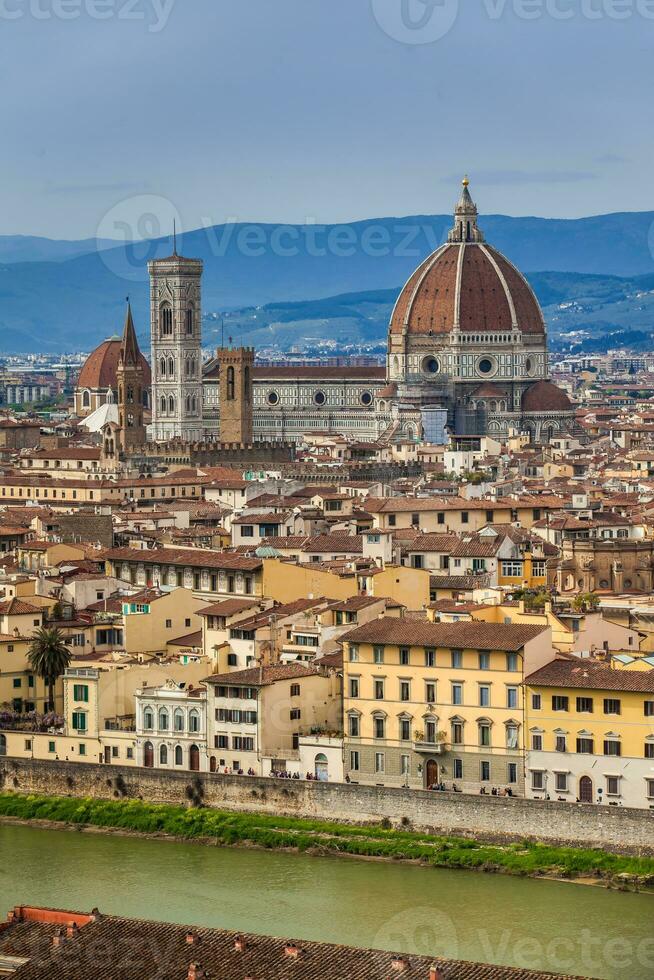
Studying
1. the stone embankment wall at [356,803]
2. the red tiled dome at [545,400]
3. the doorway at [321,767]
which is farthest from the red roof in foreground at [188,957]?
the red tiled dome at [545,400]

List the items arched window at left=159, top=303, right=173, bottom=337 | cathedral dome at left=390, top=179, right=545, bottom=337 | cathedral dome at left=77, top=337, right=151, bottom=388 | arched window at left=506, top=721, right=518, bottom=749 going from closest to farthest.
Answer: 1. arched window at left=506, top=721, right=518, bottom=749
2. arched window at left=159, top=303, right=173, bottom=337
3. cathedral dome at left=390, top=179, right=545, bottom=337
4. cathedral dome at left=77, top=337, right=151, bottom=388

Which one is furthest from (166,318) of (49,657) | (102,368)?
(49,657)

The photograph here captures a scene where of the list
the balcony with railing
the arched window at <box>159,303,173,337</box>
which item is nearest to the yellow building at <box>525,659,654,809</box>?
the balcony with railing

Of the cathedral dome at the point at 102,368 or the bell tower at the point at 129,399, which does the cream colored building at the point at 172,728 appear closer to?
the bell tower at the point at 129,399

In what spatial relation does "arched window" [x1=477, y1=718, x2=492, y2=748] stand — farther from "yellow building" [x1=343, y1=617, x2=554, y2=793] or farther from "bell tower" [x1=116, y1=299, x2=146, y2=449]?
"bell tower" [x1=116, y1=299, x2=146, y2=449]

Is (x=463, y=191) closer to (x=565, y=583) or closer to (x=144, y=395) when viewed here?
(x=144, y=395)

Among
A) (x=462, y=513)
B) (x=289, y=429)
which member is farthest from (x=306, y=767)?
(x=289, y=429)

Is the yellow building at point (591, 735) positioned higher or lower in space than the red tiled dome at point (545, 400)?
lower
